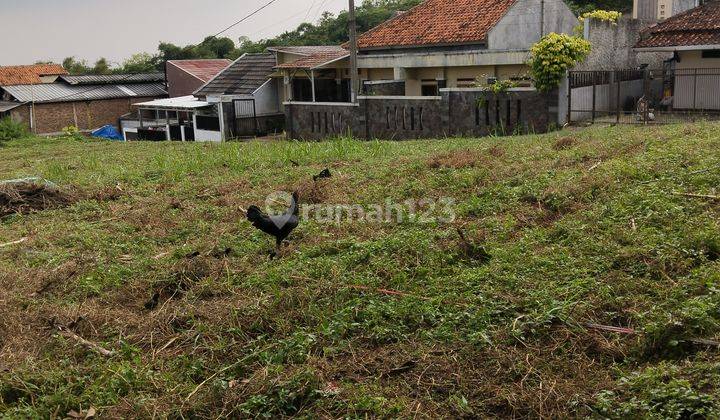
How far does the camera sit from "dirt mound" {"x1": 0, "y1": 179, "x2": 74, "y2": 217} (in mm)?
8672

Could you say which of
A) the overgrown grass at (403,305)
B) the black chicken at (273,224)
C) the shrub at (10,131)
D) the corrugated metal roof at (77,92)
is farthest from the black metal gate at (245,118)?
the black chicken at (273,224)

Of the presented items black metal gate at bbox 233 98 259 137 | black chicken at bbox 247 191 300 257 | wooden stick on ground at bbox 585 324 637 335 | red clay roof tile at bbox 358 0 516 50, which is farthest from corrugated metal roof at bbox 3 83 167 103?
wooden stick on ground at bbox 585 324 637 335

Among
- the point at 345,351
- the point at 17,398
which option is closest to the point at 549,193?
the point at 345,351

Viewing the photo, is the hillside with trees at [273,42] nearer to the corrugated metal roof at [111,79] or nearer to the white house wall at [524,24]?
the corrugated metal roof at [111,79]

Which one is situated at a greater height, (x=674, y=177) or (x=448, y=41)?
(x=448, y=41)

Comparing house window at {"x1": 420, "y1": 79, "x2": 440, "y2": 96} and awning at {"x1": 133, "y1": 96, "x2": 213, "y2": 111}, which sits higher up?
house window at {"x1": 420, "y1": 79, "x2": 440, "y2": 96}

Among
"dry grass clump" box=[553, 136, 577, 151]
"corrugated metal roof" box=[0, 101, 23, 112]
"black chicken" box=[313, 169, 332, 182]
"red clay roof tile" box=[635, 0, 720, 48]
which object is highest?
"red clay roof tile" box=[635, 0, 720, 48]

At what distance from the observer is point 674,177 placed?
6.39 metres

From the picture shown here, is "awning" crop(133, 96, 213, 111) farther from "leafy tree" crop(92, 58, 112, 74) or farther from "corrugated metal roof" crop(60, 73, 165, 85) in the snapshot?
"leafy tree" crop(92, 58, 112, 74)

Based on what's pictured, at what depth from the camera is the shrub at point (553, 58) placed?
14.3 m

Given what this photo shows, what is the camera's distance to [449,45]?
66.5ft

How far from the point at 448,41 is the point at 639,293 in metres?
16.8

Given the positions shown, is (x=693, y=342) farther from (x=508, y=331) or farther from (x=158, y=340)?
(x=158, y=340)

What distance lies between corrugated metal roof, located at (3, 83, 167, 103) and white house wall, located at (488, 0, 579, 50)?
20.9 m
